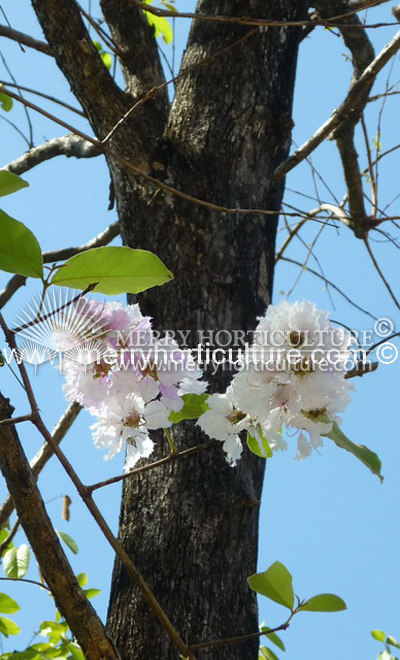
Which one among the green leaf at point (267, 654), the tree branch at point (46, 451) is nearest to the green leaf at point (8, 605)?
the tree branch at point (46, 451)

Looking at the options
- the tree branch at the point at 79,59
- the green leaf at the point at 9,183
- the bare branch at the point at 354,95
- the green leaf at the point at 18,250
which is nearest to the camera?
the green leaf at the point at 18,250

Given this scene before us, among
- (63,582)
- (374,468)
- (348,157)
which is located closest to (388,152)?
(348,157)

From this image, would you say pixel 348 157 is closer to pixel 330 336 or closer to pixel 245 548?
pixel 245 548

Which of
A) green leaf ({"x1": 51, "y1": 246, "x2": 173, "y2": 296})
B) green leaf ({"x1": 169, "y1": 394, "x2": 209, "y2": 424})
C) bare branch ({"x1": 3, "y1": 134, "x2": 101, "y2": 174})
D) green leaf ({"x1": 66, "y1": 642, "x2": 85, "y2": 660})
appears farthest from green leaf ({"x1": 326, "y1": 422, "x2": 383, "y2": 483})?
bare branch ({"x1": 3, "y1": 134, "x2": 101, "y2": 174})

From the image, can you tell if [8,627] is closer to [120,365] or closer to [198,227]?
[198,227]

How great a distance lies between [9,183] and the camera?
87 centimetres

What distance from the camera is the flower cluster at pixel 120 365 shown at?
2.74 ft

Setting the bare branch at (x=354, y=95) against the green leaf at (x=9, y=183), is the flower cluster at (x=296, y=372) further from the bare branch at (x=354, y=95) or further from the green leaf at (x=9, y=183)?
the bare branch at (x=354, y=95)

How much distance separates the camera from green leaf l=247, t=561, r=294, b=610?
922mm

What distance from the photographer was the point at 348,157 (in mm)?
2059

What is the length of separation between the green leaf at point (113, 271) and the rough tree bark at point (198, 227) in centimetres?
53

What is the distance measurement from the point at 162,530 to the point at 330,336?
21.8 inches

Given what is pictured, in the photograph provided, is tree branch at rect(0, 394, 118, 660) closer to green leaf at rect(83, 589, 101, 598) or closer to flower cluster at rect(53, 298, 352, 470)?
flower cluster at rect(53, 298, 352, 470)

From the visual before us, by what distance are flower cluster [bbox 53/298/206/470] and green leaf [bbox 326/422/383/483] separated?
18 cm
